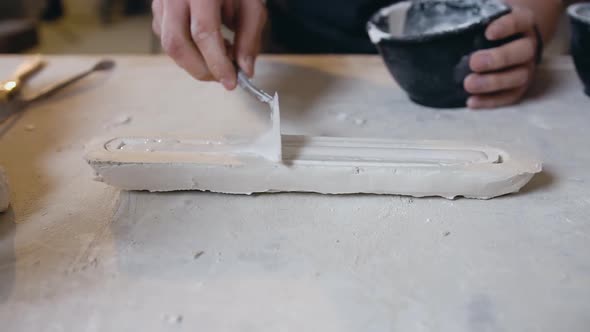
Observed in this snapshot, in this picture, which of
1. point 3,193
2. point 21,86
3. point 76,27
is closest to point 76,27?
point 76,27

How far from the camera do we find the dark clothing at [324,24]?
1024 millimetres

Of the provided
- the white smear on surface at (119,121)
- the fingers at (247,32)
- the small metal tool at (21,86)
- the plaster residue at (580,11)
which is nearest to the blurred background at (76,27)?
the small metal tool at (21,86)

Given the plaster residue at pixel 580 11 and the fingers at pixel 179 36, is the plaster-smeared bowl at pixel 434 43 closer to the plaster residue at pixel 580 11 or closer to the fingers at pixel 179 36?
the plaster residue at pixel 580 11

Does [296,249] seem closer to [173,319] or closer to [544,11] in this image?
[173,319]

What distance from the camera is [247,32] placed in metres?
0.74

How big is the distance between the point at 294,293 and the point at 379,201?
0.57ft

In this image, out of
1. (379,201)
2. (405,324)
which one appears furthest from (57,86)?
(405,324)

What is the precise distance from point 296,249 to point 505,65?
0.44 meters

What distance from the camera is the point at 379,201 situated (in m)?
0.57

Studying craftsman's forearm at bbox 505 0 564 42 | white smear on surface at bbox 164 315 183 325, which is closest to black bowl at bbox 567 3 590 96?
craftsman's forearm at bbox 505 0 564 42

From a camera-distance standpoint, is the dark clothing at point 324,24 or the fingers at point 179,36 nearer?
the fingers at point 179,36

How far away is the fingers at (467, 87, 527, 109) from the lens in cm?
76

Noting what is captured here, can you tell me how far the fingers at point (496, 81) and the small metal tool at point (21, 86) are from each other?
0.64 m

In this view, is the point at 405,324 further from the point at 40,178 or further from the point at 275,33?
the point at 275,33
